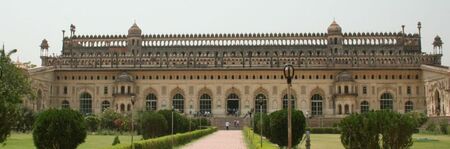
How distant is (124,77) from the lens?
48375 mm

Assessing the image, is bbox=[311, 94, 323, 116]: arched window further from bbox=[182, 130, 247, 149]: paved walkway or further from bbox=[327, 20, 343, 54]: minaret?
bbox=[182, 130, 247, 149]: paved walkway

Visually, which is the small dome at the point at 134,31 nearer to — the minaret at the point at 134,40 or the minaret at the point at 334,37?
the minaret at the point at 134,40

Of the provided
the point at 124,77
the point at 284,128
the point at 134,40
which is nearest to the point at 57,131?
the point at 284,128

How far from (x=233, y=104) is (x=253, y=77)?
2854 mm

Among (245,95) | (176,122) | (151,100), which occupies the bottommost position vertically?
(176,122)

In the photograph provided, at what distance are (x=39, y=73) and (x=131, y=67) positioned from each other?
7.51m

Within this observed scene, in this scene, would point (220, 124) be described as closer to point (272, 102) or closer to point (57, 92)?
point (272, 102)

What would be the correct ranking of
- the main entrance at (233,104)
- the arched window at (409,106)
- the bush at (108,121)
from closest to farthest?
the bush at (108,121) < the arched window at (409,106) < the main entrance at (233,104)

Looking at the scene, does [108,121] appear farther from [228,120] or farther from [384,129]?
[384,129]

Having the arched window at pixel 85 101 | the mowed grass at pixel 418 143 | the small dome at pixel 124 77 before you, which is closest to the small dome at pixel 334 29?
the small dome at pixel 124 77

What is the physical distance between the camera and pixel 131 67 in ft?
163

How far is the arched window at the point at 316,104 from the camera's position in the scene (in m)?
48.4

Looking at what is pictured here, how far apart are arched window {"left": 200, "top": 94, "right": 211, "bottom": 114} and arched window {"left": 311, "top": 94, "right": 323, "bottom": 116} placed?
28.4 feet

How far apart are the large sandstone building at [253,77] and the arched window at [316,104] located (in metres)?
0.08
